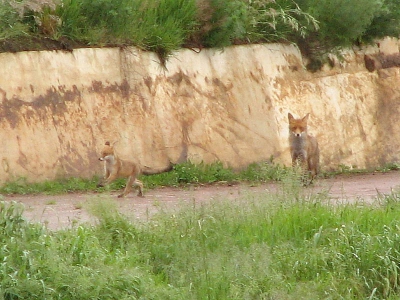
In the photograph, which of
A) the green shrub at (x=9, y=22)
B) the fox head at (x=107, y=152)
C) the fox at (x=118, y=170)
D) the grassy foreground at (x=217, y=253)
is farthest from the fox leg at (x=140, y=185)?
the grassy foreground at (x=217, y=253)

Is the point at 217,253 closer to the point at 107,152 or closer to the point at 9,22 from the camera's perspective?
the point at 107,152

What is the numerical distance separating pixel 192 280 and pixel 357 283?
5.80 ft

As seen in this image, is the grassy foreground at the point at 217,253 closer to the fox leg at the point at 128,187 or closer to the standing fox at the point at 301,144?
the fox leg at the point at 128,187

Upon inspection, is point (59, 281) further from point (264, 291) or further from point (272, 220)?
point (272, 220)

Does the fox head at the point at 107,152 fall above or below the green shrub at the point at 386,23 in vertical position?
below

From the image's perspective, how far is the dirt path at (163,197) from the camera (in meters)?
12.1

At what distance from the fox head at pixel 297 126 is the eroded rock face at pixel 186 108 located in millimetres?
905

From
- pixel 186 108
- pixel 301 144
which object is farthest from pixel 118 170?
pixel 301 144

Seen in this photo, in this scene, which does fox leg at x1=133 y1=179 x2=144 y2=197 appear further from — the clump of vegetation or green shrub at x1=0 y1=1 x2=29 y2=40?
green shrub at x1=0 y1=1 x2=29 y2=40

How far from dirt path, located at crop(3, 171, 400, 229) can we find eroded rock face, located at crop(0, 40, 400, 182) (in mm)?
963

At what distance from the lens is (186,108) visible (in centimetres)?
1736

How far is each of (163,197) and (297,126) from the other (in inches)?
136

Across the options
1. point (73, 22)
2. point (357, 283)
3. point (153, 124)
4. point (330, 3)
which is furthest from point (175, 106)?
point (357, 283)

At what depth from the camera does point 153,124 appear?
55.3ft
